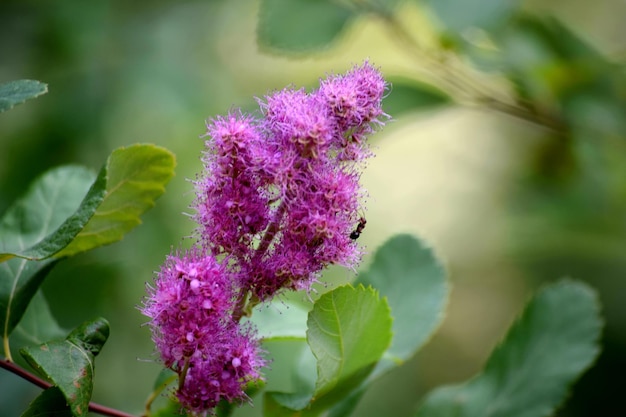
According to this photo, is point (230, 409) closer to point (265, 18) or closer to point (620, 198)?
point (265, 18)

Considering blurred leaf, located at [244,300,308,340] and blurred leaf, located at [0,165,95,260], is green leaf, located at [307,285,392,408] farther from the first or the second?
blurred leaf, located at [0,165,95,260]

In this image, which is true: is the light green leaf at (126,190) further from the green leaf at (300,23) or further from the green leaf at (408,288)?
the green leaf at (300,23)

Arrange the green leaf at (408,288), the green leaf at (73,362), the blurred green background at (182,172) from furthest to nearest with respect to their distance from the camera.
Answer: the blurred green background at (182,172)
the green leaf at (408,288)
the green leaf at (73,362)

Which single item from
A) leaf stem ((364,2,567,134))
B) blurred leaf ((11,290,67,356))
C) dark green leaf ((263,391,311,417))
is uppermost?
leaf stem ((364,2,567,134))

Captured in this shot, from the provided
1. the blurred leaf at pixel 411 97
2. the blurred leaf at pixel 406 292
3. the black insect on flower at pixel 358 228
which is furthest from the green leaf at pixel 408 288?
the blurred leaf at pixel 411 97

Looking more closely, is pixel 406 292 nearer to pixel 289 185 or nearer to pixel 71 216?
pixel 289 185

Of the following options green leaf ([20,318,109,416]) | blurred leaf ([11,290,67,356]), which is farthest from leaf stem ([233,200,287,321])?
blurred leaf ([11,290,67,356])
